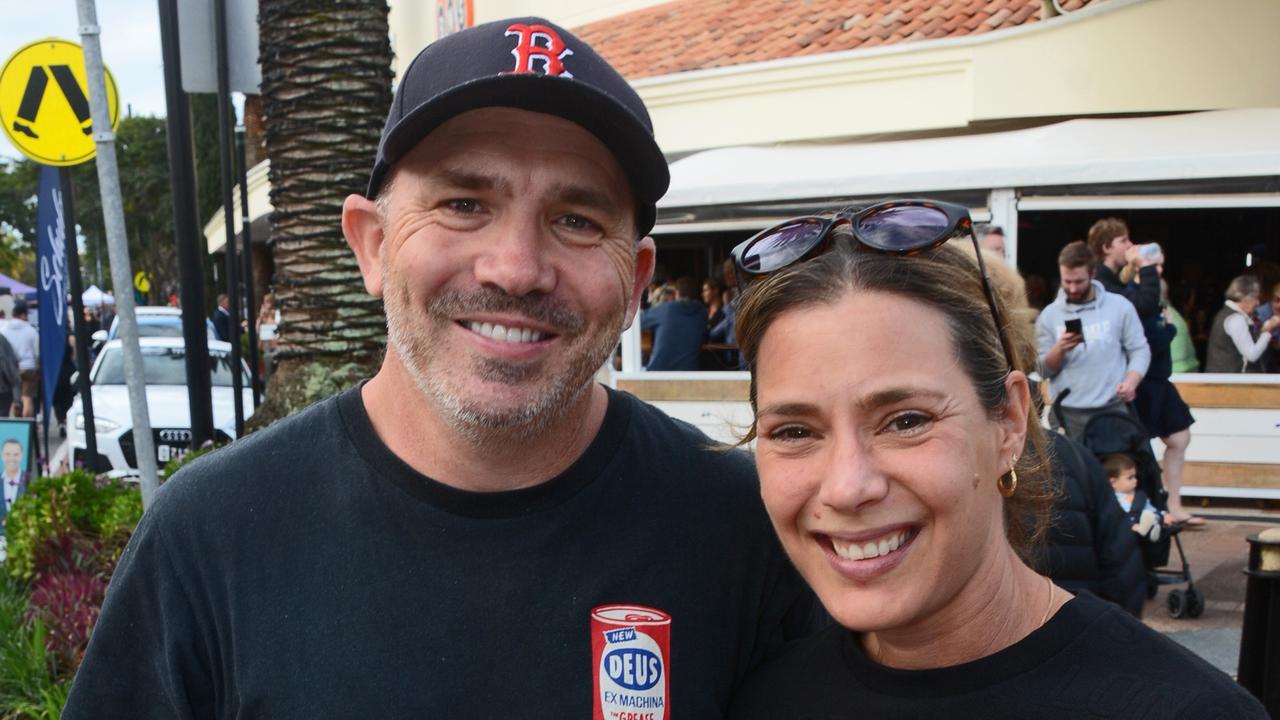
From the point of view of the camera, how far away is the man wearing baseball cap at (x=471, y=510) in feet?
6.34

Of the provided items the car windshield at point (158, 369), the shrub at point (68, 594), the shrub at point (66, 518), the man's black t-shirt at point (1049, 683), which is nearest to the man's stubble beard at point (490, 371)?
the man's black t-shirt at point (1049, 683)

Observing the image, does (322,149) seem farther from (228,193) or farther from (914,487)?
(914,487)

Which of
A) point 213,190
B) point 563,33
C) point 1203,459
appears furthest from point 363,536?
point 213,190

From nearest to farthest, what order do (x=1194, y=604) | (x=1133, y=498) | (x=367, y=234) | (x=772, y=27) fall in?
(x=367, y=234) → (x=1133, y=498) → (x=1194, y=604) → (x=772, y=27)

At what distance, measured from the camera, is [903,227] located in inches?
76.9

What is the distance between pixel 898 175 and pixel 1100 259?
7.35ft

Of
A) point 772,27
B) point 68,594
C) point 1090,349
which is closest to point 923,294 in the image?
point 68,594

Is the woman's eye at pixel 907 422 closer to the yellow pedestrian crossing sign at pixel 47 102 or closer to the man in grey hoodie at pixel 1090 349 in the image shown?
the yellow pedestrian crossing sign at pixel 47 102

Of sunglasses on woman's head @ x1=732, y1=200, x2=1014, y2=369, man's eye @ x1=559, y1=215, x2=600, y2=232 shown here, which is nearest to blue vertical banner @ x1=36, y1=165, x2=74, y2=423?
man's eye @ x1=559, y1=215, x2=600, y2=232

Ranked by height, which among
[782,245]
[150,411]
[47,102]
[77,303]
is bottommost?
[150,411]

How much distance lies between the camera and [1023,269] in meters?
12.8

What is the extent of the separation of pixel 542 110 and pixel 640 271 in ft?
1.43

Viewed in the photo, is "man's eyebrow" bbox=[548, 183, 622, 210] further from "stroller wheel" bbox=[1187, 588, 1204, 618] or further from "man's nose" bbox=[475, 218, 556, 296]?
"stroller wheel" bbox=[1187, 588, 1204, 618]

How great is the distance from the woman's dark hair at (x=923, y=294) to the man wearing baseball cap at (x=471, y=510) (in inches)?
11.6
